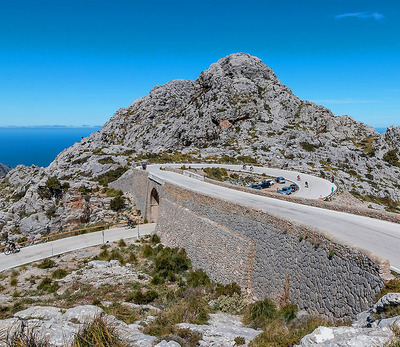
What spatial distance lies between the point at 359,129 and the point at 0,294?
9424 centimetres

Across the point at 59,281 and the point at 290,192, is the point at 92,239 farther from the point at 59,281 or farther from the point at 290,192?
the point at 290,192

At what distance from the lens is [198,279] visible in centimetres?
1689

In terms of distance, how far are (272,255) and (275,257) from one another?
236mm

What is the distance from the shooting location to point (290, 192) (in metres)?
30.2

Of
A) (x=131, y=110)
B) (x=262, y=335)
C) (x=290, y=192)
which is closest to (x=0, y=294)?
(x=262, y=335)

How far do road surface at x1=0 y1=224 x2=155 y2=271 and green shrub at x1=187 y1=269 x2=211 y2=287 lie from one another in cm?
1049

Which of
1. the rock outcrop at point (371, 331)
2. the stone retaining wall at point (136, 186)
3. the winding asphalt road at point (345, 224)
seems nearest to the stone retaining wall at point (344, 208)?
the winding asphalt road at point (345, 224)

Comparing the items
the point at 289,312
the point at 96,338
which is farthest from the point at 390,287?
the point at 96,338

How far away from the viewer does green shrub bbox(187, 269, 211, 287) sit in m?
16.5

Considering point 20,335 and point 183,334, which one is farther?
point 183,334

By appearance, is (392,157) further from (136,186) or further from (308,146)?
(136,186)

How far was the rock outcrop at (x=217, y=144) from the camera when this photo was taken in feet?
108

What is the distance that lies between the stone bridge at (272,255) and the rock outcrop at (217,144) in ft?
49.2

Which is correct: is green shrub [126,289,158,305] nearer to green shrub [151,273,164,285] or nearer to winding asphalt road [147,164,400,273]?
green shrub [151,273,164,285]
